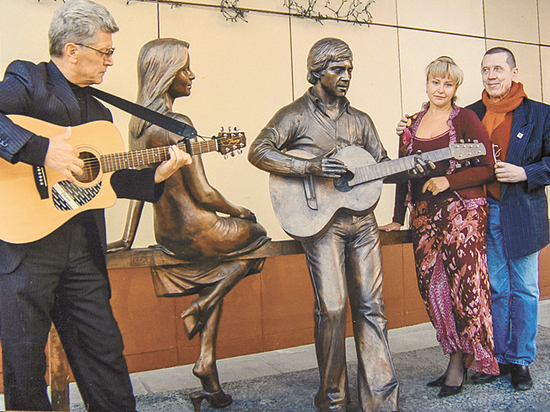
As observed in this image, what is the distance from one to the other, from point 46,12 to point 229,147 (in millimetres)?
1950

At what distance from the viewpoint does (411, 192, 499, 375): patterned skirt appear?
307 cm

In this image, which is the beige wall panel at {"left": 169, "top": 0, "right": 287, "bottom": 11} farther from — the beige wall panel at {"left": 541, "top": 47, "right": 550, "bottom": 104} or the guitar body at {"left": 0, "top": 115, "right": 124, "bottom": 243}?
the beige wall panel at {"left": 541, "top": 47, "right": 550, "bottom": 104}

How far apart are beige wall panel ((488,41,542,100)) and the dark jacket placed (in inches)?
94.0

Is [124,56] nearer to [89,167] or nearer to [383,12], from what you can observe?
[89,167]

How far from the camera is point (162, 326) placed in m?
3.89

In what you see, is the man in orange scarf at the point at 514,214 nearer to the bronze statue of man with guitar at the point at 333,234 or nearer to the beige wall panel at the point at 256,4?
the bronze statue of man with guitar at the point at 333,234

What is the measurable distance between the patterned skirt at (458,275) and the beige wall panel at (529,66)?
2991 mm

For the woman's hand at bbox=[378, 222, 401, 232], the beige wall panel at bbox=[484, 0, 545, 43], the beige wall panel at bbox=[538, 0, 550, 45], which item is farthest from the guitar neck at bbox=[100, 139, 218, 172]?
the beige wall panel at bbox=[538, 0, 550, 45]

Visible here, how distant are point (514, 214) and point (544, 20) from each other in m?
3.48


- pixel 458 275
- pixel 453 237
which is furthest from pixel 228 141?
pixel 458 275

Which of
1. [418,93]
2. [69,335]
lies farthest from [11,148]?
[418,93]

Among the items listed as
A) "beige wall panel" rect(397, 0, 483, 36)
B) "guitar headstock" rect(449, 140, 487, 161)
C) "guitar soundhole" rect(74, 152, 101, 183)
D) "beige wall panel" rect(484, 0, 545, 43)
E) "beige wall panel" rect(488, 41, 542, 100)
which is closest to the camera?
"guitar soundhole" rect(74, 152, 101, 183)

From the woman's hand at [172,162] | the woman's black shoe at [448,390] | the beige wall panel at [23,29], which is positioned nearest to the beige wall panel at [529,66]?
the woman's black shoe at [448,390]

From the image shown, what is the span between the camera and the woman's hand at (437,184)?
3.08 metres
